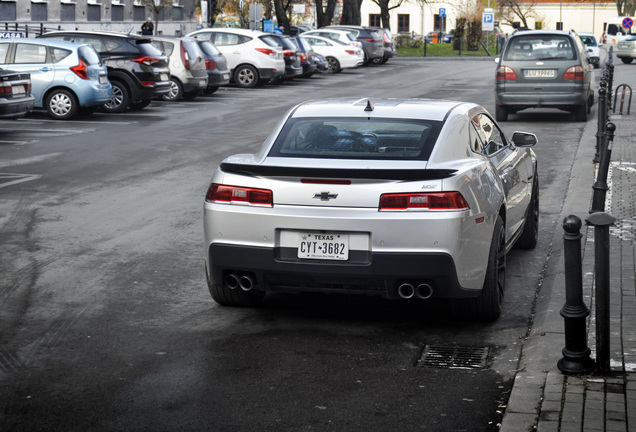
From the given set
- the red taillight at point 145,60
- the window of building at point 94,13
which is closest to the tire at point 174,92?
the red taillight at point 145,60

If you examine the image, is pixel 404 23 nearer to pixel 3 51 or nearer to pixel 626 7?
pixel 626 7

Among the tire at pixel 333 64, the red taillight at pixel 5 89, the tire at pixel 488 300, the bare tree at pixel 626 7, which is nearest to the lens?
the tire at pixel 488 300

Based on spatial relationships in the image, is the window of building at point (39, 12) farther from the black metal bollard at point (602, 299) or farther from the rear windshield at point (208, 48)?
the black metal bollard at point (602, 299)

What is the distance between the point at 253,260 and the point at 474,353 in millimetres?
1386

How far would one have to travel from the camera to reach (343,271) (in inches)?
245

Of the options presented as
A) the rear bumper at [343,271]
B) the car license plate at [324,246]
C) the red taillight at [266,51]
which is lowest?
the rear bumper at [343,271]

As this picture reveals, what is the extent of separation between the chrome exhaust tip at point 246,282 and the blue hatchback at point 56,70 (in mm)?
15860

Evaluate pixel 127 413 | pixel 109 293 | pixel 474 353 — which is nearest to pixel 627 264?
pixel 474 353

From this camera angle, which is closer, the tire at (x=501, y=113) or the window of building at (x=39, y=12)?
the tire at (x=501, y=113)

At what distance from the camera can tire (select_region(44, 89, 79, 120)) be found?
21.7 meters

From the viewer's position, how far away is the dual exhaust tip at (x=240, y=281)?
6477 mm

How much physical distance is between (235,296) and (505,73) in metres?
14.5

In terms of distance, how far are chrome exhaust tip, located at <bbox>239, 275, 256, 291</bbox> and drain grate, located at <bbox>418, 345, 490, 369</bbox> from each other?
109cm

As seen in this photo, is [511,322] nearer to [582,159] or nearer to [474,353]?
[474,353]
